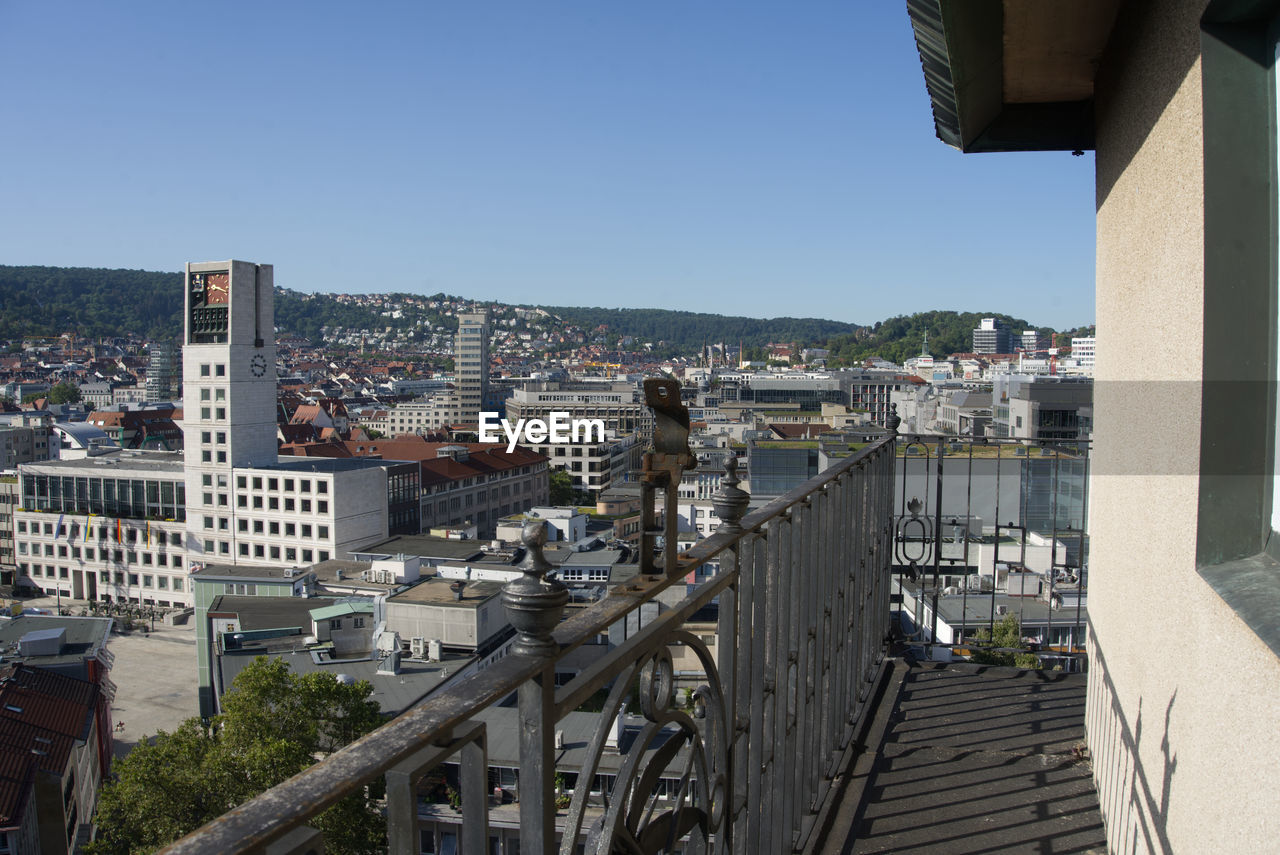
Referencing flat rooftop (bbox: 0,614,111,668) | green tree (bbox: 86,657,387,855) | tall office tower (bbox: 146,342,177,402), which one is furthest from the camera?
tall office tower (bbox: 146,342,177,402)

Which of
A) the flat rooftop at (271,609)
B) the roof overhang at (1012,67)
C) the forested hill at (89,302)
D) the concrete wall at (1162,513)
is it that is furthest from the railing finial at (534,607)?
the forested hill at (89,302)

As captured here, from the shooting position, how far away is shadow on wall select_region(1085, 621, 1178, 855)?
208 centimetres

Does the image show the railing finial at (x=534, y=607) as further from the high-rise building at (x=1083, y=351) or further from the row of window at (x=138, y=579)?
the high-rise building at (x=1083, y=351)

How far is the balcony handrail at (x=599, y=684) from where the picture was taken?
2.42 feet

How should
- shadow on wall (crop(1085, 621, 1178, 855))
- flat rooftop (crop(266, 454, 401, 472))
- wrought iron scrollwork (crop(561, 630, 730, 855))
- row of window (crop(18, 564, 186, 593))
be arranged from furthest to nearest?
1. row of window (crop(18, 564, 186, 593))
2. flat rooftop (crop(266, 454, 401, 472))
3. shadow on wall (crop(1085, 621, 1178, 855))
4. wrought iron scrollwork (crop(561, 630, 730, 855))

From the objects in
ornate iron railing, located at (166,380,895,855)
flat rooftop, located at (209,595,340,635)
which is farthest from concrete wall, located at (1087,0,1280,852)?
flat rooftop, located at (209,595,340,635)

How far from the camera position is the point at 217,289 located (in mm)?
30969

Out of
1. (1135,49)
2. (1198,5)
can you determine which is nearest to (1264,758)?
(1198,5)

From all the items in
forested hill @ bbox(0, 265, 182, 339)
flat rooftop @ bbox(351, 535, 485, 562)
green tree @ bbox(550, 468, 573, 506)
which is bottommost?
green tree @ bbox(550, 468, 573, 506)

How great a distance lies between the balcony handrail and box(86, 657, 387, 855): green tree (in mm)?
10892

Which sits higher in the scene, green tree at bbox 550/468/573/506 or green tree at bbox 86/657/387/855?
green tree at bbox 86/657/387/855

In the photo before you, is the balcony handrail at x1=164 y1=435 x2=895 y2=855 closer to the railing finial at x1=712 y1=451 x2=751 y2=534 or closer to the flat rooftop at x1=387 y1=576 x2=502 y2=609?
the railing finial at x1=712 y1=451 x2=751 y2=534

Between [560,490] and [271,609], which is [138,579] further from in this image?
[560,490]

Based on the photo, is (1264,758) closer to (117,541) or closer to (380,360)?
(117,541)
